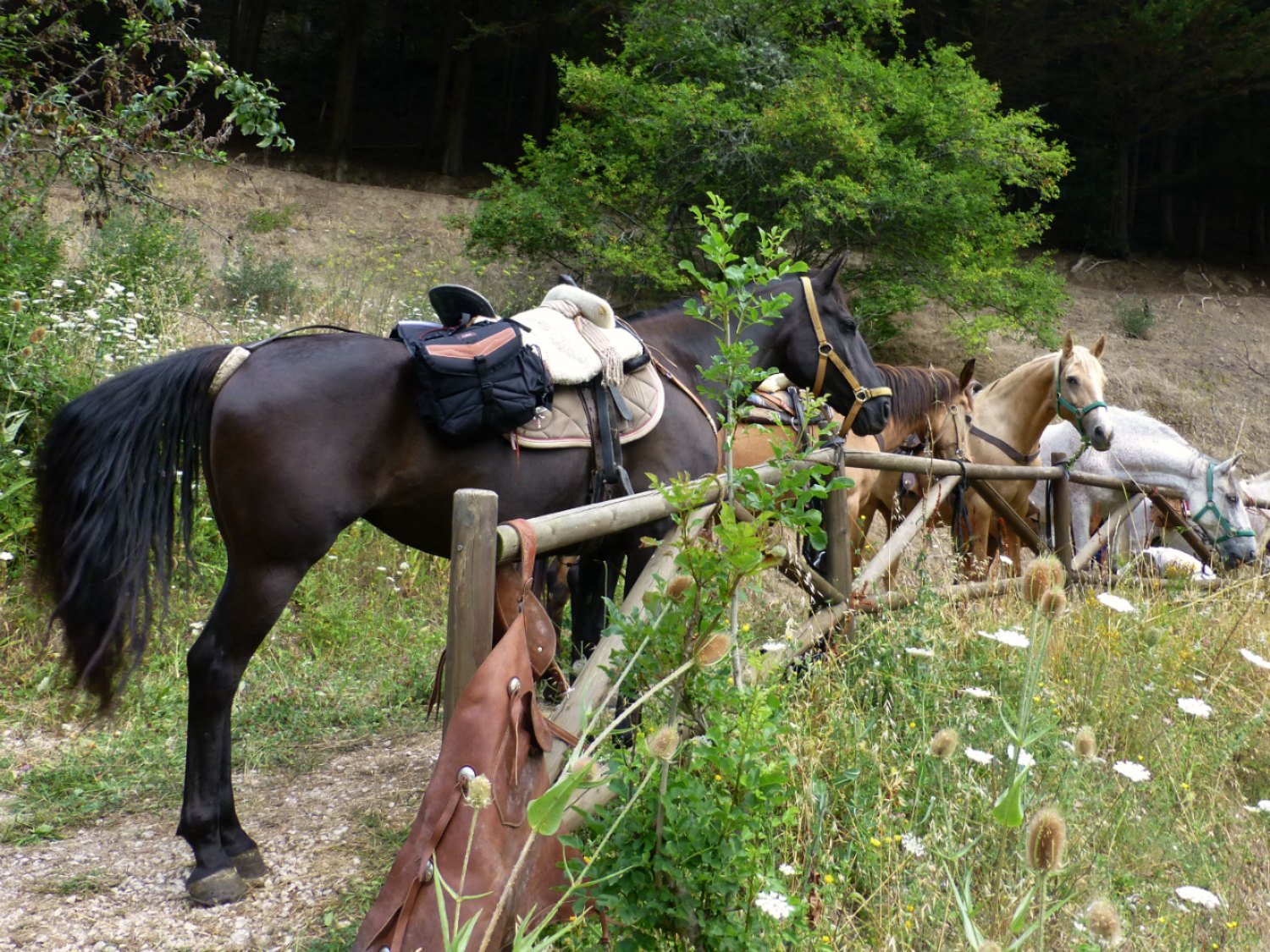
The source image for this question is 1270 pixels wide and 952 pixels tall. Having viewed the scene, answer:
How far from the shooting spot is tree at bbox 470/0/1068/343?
37.8 ft

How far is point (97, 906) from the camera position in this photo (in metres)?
2.71

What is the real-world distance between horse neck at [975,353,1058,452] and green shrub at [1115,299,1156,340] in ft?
35.1

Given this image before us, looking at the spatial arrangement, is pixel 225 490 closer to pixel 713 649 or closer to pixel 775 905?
pixel 713 649

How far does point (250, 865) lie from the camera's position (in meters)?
2.87

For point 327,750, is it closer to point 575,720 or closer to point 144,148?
point 575,720

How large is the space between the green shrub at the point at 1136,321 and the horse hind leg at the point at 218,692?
16648mm

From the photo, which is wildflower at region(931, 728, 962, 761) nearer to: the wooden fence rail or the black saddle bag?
the wooden fence rail

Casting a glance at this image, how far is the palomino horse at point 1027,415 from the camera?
6.46 meters

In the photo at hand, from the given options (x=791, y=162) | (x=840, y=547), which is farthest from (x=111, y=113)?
(x=791, y=162)

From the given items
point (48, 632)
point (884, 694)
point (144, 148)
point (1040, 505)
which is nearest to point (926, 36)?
point (1040, 505)

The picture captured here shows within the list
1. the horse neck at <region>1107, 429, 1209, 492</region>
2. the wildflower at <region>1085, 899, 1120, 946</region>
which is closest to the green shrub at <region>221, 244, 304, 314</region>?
the horse neck at <region>1107, 429, 1209, 492</region>

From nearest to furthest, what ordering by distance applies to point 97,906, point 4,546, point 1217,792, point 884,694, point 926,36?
1. point 97,906
2. point 1217,792
3. point 884,694
4. point 4,546
5. point 926,36

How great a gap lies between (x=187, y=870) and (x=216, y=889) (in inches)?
10.8

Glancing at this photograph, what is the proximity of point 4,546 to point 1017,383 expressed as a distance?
6516mm
